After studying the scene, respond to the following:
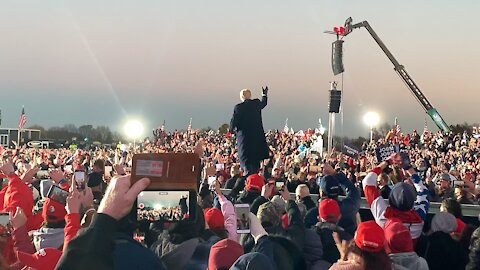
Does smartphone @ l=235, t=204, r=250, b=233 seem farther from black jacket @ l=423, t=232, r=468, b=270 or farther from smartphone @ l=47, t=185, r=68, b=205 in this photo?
black jacket @ l=423, t=232, r=468, b=270

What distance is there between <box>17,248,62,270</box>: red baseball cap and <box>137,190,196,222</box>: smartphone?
1408 mm

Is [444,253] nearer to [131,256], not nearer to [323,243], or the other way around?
[323,243]

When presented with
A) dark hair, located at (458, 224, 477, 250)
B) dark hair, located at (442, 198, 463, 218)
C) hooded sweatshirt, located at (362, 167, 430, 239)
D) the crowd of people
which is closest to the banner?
the crowd of people

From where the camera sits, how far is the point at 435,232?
Result: 5.89 metres

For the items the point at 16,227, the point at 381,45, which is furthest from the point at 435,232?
the point at 381,45

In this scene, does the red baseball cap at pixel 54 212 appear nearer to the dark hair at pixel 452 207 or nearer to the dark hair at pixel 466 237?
the dark hair at pixel 466 237

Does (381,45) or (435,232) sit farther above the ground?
(381,45)

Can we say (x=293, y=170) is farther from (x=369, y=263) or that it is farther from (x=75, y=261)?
(x=75, y=261)

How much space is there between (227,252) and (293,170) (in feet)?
34.2

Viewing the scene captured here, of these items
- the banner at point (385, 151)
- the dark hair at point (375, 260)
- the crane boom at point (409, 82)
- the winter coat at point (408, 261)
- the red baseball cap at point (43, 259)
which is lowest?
the red baseball cap at point (43, 259)

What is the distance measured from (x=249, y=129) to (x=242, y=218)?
5300 mm

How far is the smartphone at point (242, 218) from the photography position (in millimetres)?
5652

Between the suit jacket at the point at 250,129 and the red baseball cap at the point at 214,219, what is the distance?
16.9 feet

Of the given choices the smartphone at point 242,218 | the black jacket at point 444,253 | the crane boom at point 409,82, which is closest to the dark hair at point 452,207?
the black jacket at point 444,253
